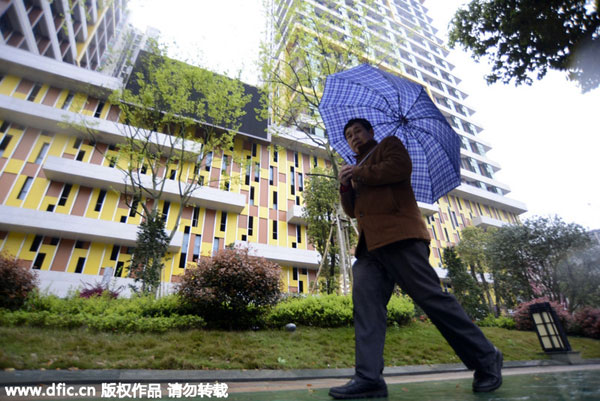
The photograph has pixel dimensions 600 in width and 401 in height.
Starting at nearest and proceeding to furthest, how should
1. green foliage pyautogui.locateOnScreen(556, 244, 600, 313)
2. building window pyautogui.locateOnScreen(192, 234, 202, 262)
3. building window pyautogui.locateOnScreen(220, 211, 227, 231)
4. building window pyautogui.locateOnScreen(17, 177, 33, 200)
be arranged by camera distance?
1. green foliage pyautogui.locateOnScreen(556, 244, 600, 313)
2. building window pyautogui.locateOnScreen(17, 177, 33, 200)
3. building window pyautogui.locateOnScreen(192, 234, 202, 262)
4. building window pyautogui.locateOnScreen(220, 211, 227, 231)

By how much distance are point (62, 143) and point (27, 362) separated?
20.1 m

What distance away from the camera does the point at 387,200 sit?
1978 mm

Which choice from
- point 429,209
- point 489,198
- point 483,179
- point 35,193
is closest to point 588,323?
point 429,209

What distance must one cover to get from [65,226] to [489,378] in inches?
767

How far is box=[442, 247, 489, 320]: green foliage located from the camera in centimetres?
1420

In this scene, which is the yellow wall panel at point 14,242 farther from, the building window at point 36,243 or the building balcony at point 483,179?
the building balcony at point 483,179

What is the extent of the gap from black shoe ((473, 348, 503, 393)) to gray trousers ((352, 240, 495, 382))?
0.04m

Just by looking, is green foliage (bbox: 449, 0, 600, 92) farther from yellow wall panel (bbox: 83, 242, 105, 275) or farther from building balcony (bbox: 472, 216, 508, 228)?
building balcony (bbox: 472, 216, 508, 228)

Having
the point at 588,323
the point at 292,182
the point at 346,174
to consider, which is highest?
the point at 292,182

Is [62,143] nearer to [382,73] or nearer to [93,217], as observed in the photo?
[93,217]

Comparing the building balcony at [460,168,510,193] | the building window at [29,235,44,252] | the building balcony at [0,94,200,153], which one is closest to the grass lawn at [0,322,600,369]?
the building balcony at [0,94,200,153]

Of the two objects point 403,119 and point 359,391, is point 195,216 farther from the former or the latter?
point 359,391

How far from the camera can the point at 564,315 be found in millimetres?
11258

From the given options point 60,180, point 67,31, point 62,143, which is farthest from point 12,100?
point 67,31
